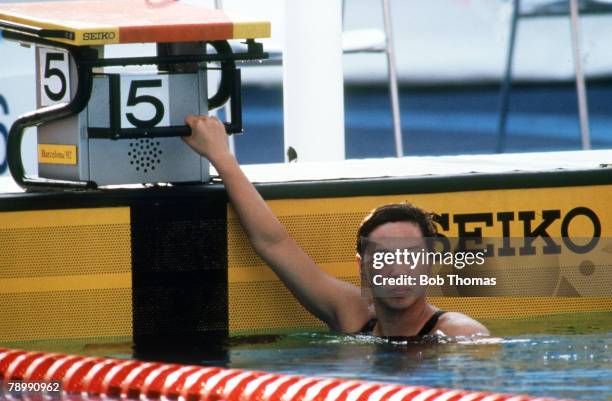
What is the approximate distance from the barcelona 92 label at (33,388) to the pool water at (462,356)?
1.06ft

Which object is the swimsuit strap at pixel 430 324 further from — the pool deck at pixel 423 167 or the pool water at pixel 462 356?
the pool deck at pixel 423 167

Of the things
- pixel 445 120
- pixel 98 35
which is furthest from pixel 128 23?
pixel 445 120

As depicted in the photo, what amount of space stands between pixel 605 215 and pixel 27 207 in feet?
6.42

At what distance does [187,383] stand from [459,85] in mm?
11139

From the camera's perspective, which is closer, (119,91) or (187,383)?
(187,383)

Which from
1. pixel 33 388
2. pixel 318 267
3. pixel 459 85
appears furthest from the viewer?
pixel 459 85

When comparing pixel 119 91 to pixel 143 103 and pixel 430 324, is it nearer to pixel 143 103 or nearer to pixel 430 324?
pixel 143 103

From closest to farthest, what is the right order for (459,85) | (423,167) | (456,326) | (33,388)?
(33,388)
(456,326)
(423,167)
(459,85)

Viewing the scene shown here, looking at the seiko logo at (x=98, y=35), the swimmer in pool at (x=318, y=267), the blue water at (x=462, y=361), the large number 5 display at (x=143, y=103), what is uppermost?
the seiko logo at (x=98, y=35)

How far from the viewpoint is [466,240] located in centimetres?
502

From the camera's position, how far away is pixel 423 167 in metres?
5.23

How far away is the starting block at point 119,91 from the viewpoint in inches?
183

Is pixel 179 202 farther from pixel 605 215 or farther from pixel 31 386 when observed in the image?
pixel 605 215

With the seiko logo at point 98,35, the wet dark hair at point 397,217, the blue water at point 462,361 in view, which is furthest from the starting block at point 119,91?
the blue water at point 462,361
